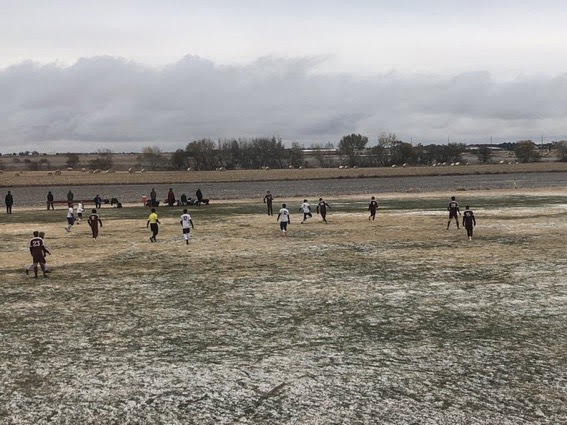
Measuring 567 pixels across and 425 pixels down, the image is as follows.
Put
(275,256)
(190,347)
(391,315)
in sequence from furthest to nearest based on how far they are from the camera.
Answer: (275,256) < (391,315) < (190,347)

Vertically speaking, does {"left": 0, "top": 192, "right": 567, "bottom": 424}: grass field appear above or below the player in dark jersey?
below

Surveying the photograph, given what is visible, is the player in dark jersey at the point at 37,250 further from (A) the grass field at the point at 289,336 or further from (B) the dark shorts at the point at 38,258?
(A) the grass field at the point at 289,336

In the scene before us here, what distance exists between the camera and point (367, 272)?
18656mm

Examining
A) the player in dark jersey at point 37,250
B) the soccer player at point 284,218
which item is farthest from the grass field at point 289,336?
the soccer player at point 284,218

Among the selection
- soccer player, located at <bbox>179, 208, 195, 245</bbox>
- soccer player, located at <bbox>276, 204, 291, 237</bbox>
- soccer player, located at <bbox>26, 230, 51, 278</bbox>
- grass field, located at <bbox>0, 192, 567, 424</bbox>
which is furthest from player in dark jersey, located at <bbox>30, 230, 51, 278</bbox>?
soccer player, located at <bbox>276, 204, 291, 237</bbox>

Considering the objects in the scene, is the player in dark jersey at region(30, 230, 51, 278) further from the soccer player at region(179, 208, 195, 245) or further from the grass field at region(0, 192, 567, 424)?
the soccer player at region(179, 208, 195, 245)

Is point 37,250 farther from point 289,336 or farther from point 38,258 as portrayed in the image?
point 289,336

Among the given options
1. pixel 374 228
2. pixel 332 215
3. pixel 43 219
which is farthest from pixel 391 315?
pixel 43 219

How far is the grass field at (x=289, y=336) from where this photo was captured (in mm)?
8422

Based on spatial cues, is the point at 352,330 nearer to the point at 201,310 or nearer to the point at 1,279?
the point at 201,310

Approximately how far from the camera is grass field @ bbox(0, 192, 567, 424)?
332 inches

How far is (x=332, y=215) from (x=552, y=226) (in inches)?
626

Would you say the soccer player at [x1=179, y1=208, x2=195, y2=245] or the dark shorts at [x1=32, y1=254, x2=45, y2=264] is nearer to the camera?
the dark shorts at [x1=32, y1=254, x2=45, y2=264]

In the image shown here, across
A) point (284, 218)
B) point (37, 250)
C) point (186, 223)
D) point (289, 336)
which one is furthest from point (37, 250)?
point (284, 218)
